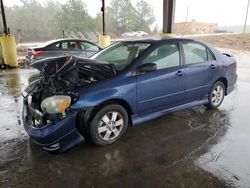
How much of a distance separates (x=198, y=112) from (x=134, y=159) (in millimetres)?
2201

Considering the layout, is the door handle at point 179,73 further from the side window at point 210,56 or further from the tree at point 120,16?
the tree at point 120,16

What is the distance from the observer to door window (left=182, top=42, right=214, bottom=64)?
4.16 meters

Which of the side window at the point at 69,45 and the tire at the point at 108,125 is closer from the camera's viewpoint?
the tire at the point at 108,125

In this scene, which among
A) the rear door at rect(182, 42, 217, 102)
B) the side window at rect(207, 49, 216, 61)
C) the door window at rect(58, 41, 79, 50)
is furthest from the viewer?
the door window at rect(58, 41, 79, 50)

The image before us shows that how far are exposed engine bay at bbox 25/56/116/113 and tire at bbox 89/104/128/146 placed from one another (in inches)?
17.9

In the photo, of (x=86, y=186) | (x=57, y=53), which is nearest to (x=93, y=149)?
(x=86, y=186)

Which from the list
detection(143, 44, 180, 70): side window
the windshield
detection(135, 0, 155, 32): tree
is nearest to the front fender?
the windshield

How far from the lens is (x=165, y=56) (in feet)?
12.7

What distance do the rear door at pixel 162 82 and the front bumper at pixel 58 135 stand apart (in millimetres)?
1053

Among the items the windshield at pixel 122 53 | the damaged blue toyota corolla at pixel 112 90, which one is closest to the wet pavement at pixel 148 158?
the damaged blue toyota corolla at pixel 112 90

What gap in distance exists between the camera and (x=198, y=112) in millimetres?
4707

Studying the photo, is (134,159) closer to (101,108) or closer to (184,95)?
(101,108)

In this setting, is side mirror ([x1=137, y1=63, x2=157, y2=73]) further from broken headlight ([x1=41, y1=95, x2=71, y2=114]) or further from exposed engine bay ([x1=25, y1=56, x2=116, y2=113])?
broken headlight ([x1=41, y1=95, x2=71, y2=114])

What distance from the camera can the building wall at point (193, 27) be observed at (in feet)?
174
